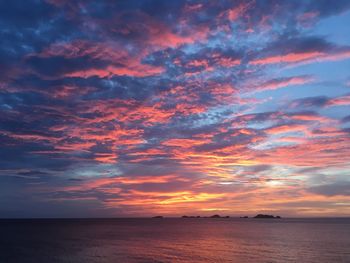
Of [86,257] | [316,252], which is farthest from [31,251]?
[316,252]

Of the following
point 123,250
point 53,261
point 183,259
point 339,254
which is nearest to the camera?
point 53,261

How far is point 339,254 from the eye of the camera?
236ft

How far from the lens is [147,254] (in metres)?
73.1

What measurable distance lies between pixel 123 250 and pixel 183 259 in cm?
1825

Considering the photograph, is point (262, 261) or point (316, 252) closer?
point (262, 261)

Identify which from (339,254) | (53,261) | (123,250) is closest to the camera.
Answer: (53,261)

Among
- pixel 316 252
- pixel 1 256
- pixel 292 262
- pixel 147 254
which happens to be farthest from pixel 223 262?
pixel 1 256

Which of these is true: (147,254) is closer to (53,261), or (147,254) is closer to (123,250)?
(123,250)

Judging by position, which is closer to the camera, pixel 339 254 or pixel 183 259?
pixel 183 259

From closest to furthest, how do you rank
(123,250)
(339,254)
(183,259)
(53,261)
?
(53,261), (183,259), (339,254), (123,250)

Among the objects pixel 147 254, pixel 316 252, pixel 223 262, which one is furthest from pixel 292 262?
pixel 147 254

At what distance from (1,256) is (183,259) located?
32039 millimetres

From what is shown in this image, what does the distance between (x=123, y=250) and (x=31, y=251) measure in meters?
18.3

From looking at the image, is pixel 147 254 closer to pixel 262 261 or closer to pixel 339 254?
pixel 262 261
